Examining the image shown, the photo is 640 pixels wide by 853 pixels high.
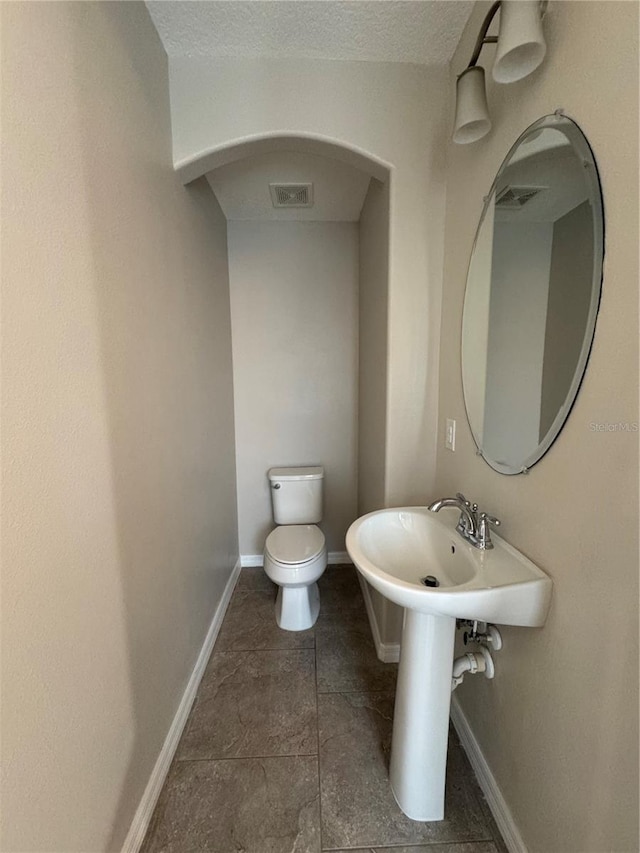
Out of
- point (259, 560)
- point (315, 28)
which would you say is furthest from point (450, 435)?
point (259, 560)

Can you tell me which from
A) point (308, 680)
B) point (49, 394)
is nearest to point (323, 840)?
point (308, 680)

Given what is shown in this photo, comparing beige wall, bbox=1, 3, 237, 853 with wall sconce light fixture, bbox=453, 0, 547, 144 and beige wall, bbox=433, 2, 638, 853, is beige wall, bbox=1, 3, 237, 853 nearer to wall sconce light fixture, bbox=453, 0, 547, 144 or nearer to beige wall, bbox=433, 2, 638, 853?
wall sconce light fixture, bbox=453, 0, 547, 144

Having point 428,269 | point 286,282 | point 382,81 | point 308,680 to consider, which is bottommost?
point 308,680

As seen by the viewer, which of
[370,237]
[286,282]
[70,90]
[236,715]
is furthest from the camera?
[286,282]

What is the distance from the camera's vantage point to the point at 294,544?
1956 millimetres

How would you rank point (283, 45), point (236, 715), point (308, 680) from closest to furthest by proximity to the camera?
point (283, 45)
point (236, 715)
point (308, 680)

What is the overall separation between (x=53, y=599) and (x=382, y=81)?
1.94 meters

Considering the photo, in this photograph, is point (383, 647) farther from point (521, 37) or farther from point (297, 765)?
point (521, 37)

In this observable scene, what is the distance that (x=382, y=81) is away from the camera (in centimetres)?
133

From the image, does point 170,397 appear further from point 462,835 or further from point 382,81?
point 462,835

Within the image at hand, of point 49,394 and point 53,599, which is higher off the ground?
point 49,394

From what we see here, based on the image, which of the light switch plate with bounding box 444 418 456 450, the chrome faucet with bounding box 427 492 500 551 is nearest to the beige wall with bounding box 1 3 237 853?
the chrome faucet with bounding box 427 492 500 551

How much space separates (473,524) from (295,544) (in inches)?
44.1

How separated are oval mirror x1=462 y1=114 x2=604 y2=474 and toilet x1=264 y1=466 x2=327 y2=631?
3.66ft
